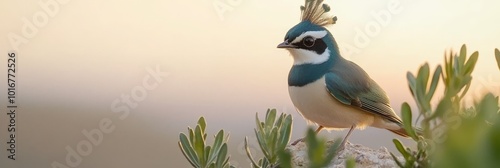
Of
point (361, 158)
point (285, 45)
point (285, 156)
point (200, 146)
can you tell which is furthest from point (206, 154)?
point (285, 45)

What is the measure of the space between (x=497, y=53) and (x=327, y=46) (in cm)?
79

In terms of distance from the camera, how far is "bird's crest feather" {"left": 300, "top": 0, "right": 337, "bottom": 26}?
1.08 meters

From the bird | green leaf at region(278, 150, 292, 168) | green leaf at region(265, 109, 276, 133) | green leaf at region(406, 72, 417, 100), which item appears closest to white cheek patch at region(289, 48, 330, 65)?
the bird

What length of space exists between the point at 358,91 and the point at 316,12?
0.18 metres

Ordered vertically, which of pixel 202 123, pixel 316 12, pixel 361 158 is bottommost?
pixel 361 158

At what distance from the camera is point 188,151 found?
646mm

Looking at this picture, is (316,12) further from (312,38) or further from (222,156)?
(222,156)

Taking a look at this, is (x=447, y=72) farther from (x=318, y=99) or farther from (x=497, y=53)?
(x=318, y=99)

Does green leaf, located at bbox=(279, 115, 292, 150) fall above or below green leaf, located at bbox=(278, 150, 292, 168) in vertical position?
below

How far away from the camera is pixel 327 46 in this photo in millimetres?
1199

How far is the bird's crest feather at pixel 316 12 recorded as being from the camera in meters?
1.08

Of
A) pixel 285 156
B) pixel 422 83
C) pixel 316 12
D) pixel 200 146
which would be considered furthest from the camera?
pixel 316 12

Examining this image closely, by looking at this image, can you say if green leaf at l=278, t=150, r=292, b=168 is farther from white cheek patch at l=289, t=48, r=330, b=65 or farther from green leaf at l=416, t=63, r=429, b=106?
white cheek patch at l=289, t=48, r=330, b=65

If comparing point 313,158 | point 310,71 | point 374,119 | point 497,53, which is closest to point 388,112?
point 374,119
